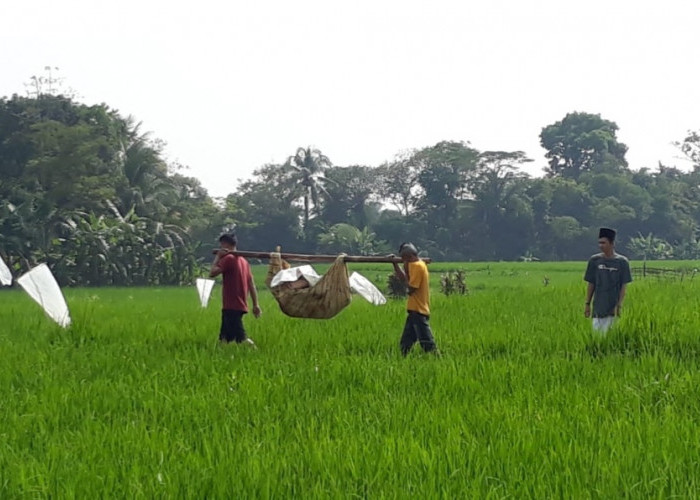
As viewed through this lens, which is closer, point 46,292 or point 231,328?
point 231,328

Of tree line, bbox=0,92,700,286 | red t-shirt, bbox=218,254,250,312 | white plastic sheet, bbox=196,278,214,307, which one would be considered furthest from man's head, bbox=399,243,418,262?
tree line, bbox=0,92,700,286

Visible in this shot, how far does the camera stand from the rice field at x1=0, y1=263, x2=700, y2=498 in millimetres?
2520

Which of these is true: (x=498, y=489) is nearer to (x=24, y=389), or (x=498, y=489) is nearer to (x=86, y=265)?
(x=24, y=389)

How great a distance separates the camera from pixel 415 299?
5375 millimetres

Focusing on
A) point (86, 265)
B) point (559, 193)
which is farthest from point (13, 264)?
point (559, 193)

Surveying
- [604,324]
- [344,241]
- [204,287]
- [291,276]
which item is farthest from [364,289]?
[344,241]

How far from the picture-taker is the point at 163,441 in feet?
9.95

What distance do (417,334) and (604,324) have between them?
1428mm

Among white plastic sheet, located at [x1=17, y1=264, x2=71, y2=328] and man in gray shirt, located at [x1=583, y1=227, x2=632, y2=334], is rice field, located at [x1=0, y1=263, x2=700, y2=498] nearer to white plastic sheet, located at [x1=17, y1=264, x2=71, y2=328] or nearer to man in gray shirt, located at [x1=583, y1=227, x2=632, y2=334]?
man in gray shirt, located at [x1=583, y1=227, x2=632, y2=334]

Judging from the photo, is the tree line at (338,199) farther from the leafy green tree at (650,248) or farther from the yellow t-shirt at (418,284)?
the yellow t-shirt at (418,284)

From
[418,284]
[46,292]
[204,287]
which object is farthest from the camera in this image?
[204,287]

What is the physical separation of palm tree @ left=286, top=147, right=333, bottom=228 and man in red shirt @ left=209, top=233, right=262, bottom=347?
32.2 metres

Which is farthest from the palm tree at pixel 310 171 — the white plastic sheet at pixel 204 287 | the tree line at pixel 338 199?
the white plastic sheet at pixel 204 287

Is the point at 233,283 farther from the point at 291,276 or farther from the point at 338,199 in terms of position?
the point at 338,199
